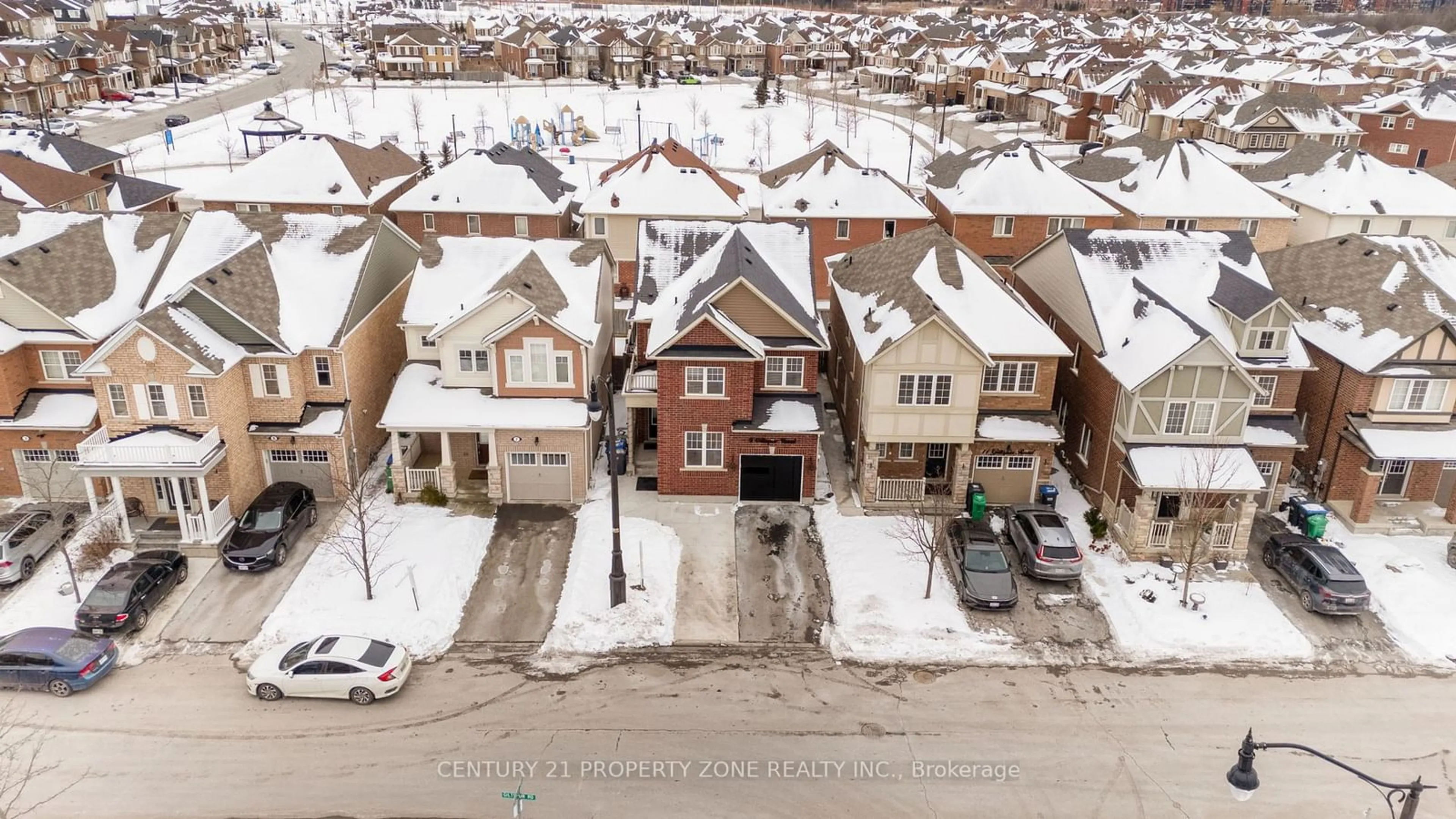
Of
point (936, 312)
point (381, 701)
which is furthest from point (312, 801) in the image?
point (936, 312)

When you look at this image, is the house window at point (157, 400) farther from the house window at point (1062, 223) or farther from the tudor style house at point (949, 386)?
the house window at point (1062, 223)

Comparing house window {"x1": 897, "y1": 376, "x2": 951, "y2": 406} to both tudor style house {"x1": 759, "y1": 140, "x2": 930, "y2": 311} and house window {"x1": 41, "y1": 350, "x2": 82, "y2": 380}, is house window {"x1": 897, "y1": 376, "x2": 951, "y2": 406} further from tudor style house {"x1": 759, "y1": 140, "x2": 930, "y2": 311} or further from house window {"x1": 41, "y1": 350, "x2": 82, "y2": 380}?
house window {"x1": 41, "y1": 350, "x2": 82, "y2": 380}

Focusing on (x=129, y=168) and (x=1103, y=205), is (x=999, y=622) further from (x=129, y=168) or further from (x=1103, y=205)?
(x=129, y=168)

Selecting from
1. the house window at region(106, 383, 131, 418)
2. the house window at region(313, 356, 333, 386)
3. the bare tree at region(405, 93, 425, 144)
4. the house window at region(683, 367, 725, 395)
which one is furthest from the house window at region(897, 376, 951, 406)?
the bare tree at region(405, 93, 425, 144)

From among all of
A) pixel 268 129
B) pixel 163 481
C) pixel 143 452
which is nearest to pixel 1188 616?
pixel 143 452

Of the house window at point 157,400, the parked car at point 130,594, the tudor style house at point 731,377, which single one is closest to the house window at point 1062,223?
the tudor style house at point 731,377
